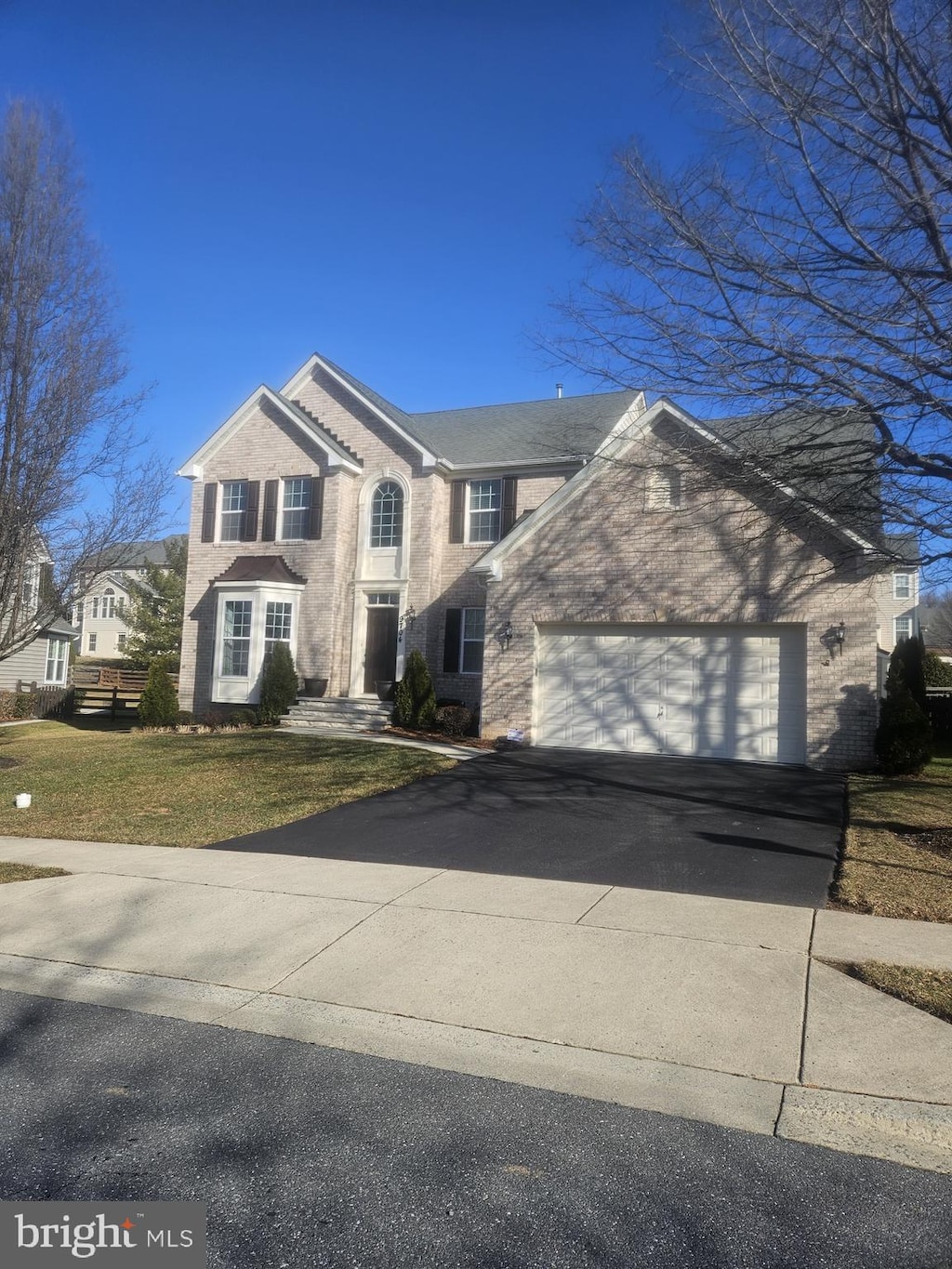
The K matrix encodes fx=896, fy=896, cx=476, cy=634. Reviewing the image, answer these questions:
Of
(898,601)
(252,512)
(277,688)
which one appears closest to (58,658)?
(252,512)

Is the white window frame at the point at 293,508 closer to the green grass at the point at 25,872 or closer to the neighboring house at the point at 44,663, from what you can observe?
the neighboring house at the point at 44,663

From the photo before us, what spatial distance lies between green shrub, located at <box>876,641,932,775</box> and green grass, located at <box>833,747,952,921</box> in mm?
573

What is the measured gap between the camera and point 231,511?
907 inches

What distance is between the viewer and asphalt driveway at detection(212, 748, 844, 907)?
26.1 feet

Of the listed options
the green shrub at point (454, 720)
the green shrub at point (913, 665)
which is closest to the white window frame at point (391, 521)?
the green shrub at point (454, 720)

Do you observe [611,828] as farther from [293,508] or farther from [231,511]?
[231,511]

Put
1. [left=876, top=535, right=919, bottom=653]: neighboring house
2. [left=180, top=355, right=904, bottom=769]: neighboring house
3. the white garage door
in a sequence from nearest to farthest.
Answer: [left=876, top=535, right=919, bottom=653]: neighboring house → [left=180, top=355, right=904, bottom=769]: neighboring house → the white garage door

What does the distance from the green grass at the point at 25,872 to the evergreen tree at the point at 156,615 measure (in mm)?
33229

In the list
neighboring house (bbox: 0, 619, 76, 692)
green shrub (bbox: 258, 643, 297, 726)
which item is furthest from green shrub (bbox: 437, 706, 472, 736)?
neighboring house (bbox: 0, 619, 76, 692)

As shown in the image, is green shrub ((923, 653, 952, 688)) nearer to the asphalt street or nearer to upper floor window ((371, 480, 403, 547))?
upper floor window ((371, 480, 403, 547))

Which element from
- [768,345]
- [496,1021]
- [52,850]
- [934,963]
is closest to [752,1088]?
[496,1021]

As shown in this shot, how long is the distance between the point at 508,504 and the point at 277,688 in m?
6.86

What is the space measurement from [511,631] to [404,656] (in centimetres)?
445

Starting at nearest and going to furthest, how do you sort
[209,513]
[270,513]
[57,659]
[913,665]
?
[913,665] < [270,513] < [209,513] < [57,659]
